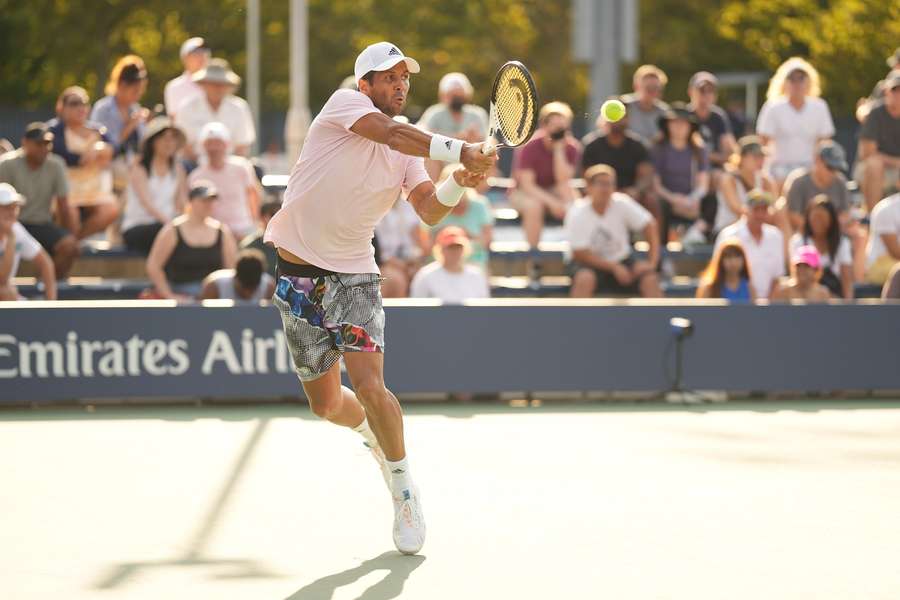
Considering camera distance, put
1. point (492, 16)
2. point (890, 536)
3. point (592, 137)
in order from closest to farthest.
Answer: point (890, 536)
point (592, 137)
point (492, 16)

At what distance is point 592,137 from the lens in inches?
554

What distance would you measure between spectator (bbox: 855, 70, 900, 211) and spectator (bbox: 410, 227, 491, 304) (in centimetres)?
474

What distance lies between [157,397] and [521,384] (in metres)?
2.49

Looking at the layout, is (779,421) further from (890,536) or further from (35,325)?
(35,325)

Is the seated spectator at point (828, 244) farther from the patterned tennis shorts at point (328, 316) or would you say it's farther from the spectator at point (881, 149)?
the patterned tennis shorts at point (328, 316)

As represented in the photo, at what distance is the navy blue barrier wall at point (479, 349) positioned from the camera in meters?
10.8

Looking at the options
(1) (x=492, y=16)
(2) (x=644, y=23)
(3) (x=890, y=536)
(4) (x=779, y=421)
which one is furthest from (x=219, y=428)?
(1) (x=492, y=16)

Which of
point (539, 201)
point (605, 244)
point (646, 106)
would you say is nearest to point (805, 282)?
point (605, 244)

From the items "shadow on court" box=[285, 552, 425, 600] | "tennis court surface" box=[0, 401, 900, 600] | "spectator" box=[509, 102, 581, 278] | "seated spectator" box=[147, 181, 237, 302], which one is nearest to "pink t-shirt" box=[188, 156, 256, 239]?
"seated spectator" box=[147, 181, 237, 302]

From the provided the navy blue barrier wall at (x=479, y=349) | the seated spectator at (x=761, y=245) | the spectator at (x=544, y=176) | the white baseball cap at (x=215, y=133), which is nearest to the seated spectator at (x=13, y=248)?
the navy blue barrier wall at (x=479, y=349)

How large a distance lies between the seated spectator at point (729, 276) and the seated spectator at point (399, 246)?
7.55ft

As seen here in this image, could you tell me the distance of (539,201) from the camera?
1420cm

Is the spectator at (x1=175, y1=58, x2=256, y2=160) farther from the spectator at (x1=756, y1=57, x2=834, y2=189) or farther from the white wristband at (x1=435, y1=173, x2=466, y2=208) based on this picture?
the white wristband at (x1=435, y1=173, x2=466, y2=208)

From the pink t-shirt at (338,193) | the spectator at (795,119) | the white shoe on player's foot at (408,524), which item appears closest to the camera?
the white shoe on player's foot at (408,524)
